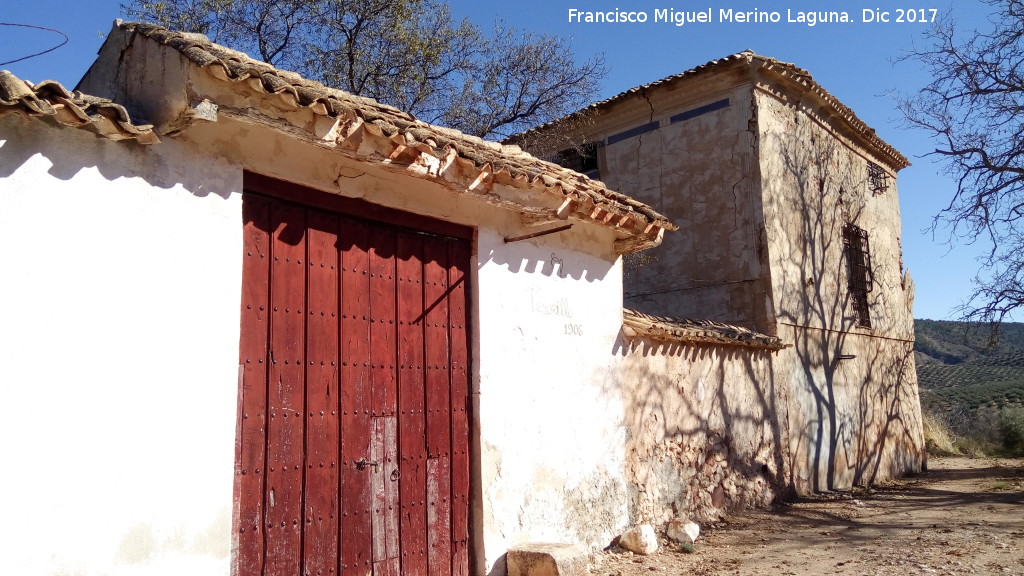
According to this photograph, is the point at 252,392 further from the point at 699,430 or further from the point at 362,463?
the point at 699,430

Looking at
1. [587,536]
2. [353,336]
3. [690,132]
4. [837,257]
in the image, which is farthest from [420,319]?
[837,257]

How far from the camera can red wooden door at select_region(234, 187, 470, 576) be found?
4070mm

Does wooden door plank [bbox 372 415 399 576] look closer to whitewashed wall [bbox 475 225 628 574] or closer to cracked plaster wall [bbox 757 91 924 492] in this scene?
whitewashed wall [bbox 475 225 628 574]

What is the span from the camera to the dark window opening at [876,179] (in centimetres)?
1301

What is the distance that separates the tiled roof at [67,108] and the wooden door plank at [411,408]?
1.85m

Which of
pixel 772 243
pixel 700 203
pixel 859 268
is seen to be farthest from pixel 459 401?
pixel 859 268

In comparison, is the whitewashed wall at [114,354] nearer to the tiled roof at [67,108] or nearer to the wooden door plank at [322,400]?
the tiled roof at [67,108]

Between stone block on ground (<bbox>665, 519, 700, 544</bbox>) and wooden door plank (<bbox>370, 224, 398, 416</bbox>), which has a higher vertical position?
wooden door plank (<bbox>370, 224, 398, 416</bbox>)

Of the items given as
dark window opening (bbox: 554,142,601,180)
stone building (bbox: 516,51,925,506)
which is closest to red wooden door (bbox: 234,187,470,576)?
stone building (bbox: 516,51,925,506)

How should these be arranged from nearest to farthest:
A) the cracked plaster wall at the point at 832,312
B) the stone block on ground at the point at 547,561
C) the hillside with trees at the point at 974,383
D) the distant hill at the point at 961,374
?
the stone block on ground at the point at 547,561, the cracked plaster wall at the point at 832,312, the hillside with trees at the point at 974,383, the distant hill at the point at 961,374

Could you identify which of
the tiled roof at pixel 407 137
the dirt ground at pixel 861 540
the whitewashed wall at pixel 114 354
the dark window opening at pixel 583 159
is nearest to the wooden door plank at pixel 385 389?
the tiled roof at pixel 407 137

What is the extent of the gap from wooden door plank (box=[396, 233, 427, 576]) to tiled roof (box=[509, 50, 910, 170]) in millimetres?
6729

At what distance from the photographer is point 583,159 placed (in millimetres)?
12188

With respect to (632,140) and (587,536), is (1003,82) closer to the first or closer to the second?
(632,140)
